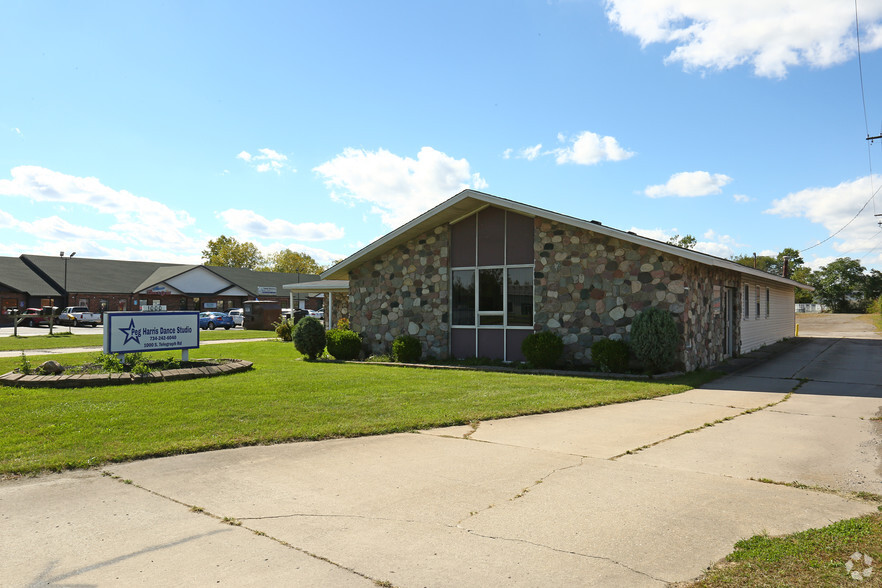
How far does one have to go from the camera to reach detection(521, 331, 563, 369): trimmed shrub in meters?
14.1

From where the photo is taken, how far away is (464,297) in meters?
16.2

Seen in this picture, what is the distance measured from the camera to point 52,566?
141 inches

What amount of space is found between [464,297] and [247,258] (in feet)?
294

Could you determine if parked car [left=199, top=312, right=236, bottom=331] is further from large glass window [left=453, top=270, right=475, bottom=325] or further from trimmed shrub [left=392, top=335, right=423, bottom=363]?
large glass window [left=453, top=270, right=475, bottom=325]

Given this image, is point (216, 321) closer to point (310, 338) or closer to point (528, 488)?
point (310, 338)

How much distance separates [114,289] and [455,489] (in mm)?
61224

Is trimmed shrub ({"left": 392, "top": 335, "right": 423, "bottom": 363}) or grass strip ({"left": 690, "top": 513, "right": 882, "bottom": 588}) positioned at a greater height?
trimmed shrub ({"left": 392, "top": 335, "right": 423, "bottom": 363})

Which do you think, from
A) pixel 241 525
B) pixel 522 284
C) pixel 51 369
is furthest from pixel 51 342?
pixel 241 525

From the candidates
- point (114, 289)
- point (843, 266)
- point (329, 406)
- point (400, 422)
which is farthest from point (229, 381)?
point (843, 266)

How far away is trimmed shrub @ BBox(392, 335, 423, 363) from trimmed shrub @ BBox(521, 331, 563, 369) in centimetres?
326

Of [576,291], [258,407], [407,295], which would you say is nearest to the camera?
[258,407]

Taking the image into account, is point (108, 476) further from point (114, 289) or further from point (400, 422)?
point (114, 289)

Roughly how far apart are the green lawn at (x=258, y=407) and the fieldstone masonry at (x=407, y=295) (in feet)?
10.3

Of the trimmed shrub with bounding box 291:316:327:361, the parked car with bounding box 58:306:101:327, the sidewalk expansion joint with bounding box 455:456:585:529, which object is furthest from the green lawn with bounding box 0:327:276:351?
the sidewalk expansion joint with bounding box 455:456:585:529
